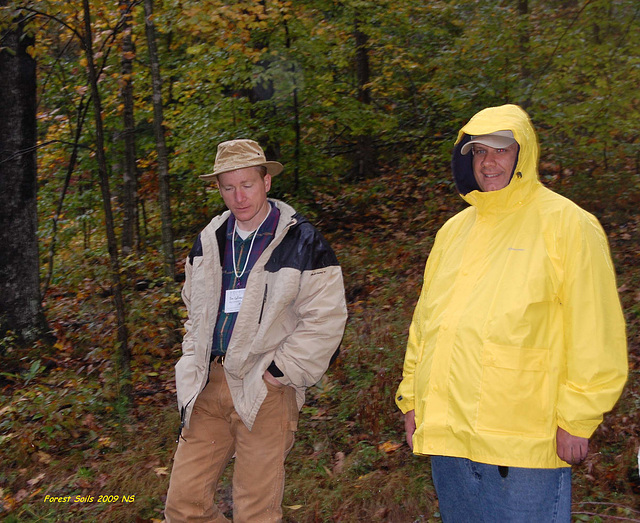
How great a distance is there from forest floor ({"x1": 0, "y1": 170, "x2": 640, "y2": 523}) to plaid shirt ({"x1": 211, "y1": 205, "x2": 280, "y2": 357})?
1866 mm

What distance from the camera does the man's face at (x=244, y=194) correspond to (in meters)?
3.42

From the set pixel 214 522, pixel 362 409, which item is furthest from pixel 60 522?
pixel 362 409

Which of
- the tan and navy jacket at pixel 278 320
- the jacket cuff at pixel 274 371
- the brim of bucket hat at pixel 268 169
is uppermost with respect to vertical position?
the brim of bucket hat at pixel 268 169

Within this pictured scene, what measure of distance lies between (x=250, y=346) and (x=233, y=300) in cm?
30

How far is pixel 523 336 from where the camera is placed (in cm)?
232

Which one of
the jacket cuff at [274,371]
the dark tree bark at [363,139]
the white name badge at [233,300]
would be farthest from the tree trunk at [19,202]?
the dark tree bark at [363,139]

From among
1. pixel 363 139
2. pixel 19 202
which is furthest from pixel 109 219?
pixel 363 139

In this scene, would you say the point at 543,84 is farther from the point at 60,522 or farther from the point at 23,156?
the point at 60,522

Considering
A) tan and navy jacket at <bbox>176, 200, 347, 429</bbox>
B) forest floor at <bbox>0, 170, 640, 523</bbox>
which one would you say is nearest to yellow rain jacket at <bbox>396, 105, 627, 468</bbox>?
tan and navy jacket at <bbox>176, 200, 347, 429</bbox>

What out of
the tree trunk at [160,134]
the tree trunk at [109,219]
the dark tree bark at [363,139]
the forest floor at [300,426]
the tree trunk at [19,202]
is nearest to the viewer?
the forest floor at [300,426]

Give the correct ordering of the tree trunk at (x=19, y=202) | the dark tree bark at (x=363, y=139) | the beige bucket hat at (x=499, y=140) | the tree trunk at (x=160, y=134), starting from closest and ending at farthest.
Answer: the beige bucket hat at (x=499, y=140)
the tree trunk at (x=160, y=134)
the tree trunk at (x=19, y=202)
the dark tree bark at (x=363, y=139)

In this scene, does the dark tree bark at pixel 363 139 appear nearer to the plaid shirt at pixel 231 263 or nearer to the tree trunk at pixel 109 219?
the tree trunk at pixel 109 219

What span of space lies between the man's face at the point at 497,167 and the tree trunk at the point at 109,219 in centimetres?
418

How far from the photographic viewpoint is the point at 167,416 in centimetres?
589
